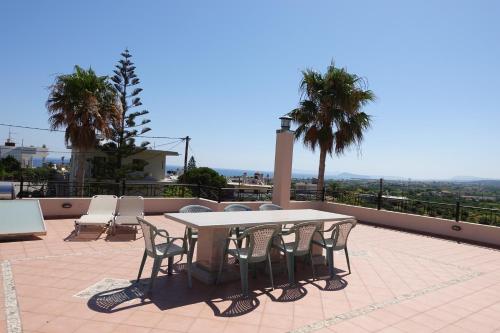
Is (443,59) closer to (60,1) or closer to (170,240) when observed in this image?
(170,240)

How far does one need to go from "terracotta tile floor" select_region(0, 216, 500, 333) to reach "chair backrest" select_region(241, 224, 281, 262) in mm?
453

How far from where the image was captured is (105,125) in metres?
11.2

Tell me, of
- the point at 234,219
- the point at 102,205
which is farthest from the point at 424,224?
the point at 102,205

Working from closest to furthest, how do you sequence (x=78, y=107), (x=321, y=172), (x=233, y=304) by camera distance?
(x=233, y=304) < (x=78, y=107) < (x=321, y=172)

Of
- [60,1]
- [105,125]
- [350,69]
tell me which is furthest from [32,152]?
[350,69]

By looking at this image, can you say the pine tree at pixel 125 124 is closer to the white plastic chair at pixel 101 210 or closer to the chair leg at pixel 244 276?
the white plastic chair at pixel 101 210

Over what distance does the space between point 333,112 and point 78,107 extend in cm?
807

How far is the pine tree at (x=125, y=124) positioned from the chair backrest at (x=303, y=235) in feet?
46.0

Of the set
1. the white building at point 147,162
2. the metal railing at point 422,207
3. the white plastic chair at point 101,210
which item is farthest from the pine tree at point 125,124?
the metal railing at point 422,207

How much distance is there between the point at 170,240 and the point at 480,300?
149 inches

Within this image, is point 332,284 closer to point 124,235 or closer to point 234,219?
point 234,219

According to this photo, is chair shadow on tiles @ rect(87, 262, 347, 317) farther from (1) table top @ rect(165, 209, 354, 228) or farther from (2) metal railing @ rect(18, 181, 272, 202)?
(2) metal railing @ rect(18, 181, 272, 202)

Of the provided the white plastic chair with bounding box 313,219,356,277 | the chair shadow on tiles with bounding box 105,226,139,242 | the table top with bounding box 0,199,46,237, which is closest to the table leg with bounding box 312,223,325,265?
the white plastic chair with bounding box 313,219,356,277

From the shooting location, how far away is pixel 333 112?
10.8 m
